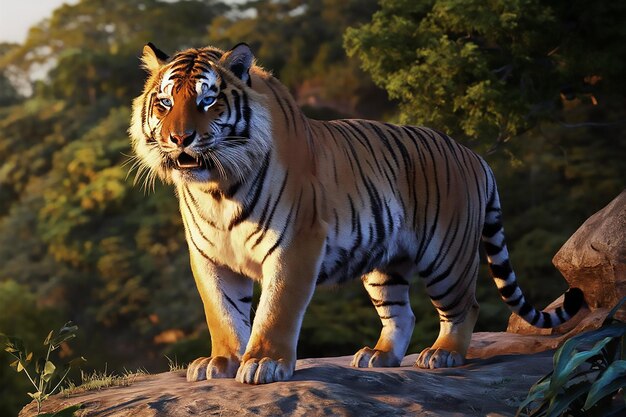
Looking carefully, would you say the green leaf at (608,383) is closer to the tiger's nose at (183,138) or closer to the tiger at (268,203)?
the tiger at (268,203)

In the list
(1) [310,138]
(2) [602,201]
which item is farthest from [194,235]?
(2) [602,201]

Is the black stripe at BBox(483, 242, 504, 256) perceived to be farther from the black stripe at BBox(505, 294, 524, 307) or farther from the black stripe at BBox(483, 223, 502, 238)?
the black stripe at BBox(505, 294, 524, 307)

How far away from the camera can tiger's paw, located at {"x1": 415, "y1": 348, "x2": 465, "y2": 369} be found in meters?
5.53

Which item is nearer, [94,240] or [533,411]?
[533,411]

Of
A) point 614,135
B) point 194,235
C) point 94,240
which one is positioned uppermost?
point 194,235

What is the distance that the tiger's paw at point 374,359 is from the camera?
5.50 m

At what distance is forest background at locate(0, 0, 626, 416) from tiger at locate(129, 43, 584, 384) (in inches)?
128

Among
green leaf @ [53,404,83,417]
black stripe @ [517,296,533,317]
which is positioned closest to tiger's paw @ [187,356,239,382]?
green leaf @ [53,404,83,417]

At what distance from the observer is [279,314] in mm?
4469

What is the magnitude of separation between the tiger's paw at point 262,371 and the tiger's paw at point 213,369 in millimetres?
215

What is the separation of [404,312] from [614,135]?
10.4 m

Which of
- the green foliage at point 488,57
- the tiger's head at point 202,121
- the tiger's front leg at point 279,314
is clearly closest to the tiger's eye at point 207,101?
the tiger's head at point 202,121

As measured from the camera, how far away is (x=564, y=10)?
944 centimetres

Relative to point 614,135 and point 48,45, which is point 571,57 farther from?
point 48,45
